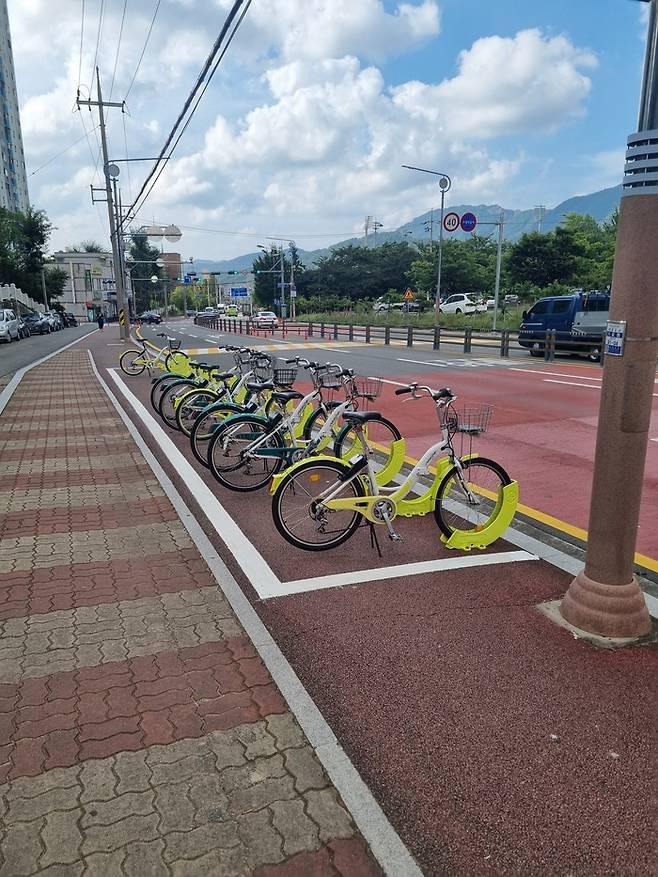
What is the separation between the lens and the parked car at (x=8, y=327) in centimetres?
3367

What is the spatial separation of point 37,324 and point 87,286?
7581cm

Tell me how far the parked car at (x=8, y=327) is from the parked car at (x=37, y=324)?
827 centimetres

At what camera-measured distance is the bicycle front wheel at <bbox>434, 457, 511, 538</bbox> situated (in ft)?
16.1

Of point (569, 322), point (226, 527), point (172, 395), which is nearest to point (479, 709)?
point (226, 527)

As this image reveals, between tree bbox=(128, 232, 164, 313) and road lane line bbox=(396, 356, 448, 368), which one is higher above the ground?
tree bbox=(128, 232, 164, 313)

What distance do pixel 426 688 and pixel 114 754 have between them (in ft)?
4.99

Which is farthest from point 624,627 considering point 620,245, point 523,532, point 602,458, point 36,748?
point 36,748

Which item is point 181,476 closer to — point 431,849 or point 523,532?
point 523,532

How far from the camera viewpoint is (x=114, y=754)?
2.74m

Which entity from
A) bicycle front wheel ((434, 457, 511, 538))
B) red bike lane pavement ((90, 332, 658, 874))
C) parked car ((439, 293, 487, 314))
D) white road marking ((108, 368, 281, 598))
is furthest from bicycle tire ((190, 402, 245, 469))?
parked car ((439, 293, 487, 314))

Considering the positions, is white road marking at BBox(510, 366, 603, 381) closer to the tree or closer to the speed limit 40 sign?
the speed limit 40 sign

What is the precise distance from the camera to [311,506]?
480 centimetres

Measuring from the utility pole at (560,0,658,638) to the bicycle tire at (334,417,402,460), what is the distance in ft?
8.09

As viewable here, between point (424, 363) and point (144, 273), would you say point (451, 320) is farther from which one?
point (144, 273)
